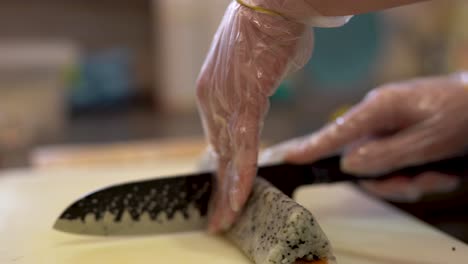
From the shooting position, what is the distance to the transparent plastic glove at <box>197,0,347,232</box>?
0.61m

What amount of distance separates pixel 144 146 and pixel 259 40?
0.87m

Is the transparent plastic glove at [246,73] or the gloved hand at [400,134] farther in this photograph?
the gloved hand at [400,134]

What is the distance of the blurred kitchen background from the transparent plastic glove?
0.69m

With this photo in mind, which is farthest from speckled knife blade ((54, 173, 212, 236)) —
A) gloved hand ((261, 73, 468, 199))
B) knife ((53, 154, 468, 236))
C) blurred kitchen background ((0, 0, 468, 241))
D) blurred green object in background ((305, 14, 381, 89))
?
blurred green object in background ((305, 14, 381, 89))

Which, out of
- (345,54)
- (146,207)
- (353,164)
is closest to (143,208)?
(146,207)

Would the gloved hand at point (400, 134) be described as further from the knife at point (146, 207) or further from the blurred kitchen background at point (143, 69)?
the blurred kitchen background at point (143, 69)

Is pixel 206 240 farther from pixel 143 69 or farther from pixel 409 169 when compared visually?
pixel 143 69

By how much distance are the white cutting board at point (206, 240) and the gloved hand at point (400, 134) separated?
87 millimetres

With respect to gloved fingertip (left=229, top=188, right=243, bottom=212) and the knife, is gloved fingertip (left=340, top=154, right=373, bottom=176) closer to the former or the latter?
the knife

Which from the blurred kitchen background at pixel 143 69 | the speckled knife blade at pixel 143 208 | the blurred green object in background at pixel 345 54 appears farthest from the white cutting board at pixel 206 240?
the blurred green object in background at pixel 345 54

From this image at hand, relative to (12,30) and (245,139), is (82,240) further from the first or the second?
(12,30)

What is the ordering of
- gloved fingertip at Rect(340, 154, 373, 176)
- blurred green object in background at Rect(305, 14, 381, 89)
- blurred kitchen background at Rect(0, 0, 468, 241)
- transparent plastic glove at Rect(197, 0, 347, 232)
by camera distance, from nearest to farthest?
1. transparent plastic glove at Rect(197, 0, 347, 232)
2. gloved fingertip at Rect(340, 154, 373, 176)
3. blurred kitchen background at Rect(0, 0, 468, 241)
4. blurred green object in background at Rect(305, 14, 381, 89)

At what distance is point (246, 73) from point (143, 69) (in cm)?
239

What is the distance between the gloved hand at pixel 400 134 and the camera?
Answer: 812mm
